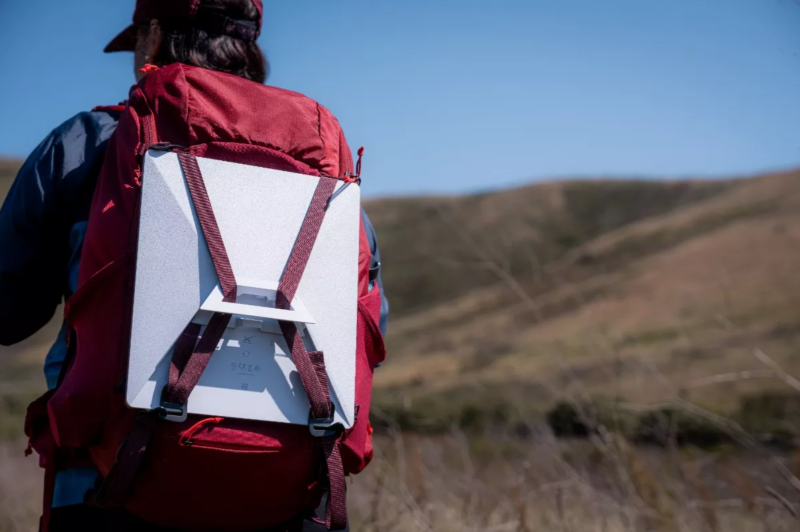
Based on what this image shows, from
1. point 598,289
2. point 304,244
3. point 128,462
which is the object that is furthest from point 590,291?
point 128,462

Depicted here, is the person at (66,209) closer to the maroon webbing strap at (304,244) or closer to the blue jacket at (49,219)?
the blue jacket at (49,219)

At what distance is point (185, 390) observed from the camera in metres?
1.50

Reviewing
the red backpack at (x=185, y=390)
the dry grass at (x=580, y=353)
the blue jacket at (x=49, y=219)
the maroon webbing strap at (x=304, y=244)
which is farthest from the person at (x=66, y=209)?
the dry grass at (x=580, y=353)

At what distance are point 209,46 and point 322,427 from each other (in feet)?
3.04

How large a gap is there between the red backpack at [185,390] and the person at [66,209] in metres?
0.10

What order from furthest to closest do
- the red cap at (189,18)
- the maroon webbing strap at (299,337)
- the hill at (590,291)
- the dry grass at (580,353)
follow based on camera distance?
the hill at (590,291) → the dry grass at (580,353) → the red cap at (189,18) → the maroon webbing strap at (299,337)

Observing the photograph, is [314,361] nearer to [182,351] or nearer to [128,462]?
[182,351]

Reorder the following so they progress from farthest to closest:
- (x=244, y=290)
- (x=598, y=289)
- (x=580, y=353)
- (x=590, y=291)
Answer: (x=590, y=291)
(x=598, y=289)
(x=580, y=353)
(x=244, y=290)

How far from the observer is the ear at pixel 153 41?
1.92 metres

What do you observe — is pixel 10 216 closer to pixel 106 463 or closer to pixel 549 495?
pixel 106 463

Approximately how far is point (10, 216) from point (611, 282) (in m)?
71.1

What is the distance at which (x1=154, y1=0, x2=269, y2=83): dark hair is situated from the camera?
6.26 ft

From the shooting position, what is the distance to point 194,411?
1521mm

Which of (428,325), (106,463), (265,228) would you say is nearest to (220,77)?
(265,228)
